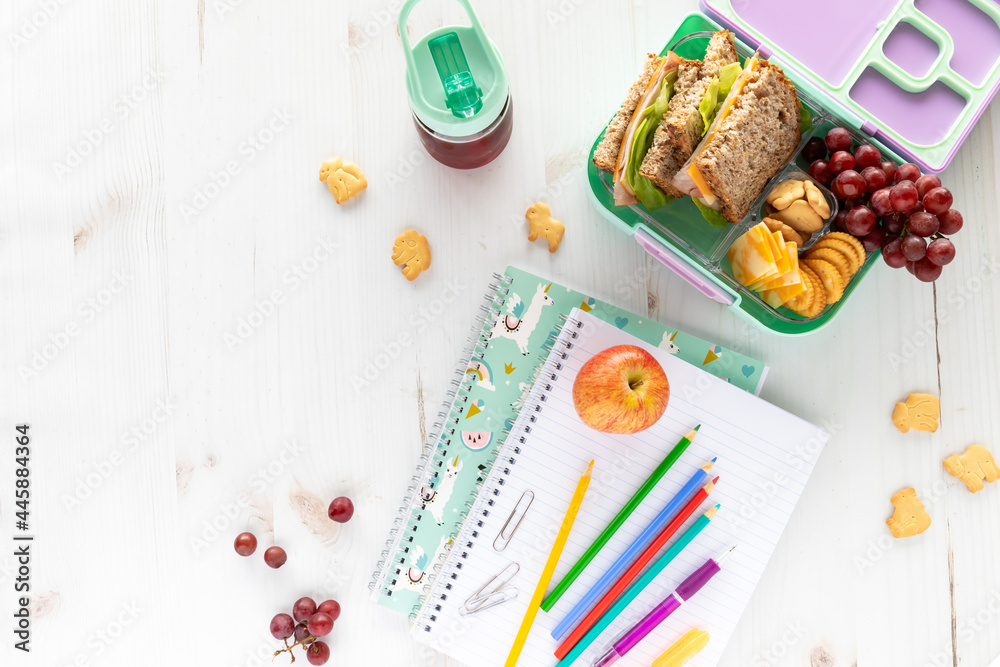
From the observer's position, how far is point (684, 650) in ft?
2.78

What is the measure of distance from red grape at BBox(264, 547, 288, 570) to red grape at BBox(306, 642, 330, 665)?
118mm

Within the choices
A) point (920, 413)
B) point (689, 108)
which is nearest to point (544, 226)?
point (689, 108)

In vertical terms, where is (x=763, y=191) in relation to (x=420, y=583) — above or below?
above

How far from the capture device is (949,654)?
89 cm

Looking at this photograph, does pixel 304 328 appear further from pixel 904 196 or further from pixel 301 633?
pixel 904 196

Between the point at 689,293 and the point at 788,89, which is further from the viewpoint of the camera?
the point at 689,293

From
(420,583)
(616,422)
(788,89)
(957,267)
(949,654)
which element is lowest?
(420,583)

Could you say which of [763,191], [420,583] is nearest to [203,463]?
[420,583]

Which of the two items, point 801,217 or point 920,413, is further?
point 920,413

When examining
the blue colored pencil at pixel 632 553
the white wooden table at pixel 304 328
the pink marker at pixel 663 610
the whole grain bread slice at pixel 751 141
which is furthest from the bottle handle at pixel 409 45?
the pink marker at pixel 663 610

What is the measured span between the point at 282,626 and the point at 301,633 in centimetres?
3

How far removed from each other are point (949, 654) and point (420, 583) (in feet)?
2.39

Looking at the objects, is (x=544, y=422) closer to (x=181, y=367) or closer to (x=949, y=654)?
(x=181, y=367)

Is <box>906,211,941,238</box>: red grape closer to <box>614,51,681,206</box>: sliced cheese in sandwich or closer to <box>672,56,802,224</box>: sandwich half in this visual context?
<box>672,56,802,224</box>: sandwich half
